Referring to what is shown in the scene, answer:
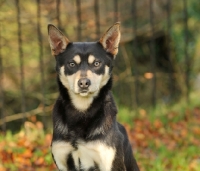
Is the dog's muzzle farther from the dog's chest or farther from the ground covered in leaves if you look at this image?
the ground covered in leaves

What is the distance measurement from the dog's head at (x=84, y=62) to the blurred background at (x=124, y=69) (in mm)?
1923

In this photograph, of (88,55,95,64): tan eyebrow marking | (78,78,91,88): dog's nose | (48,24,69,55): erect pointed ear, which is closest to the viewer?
(78,78,91,88): dog's nose

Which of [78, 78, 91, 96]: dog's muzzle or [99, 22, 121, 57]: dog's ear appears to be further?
[99, 22, 121, 57]: dog's ear

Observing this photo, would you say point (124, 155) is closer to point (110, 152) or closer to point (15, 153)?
point (110, 152)

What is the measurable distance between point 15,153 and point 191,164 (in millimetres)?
2259

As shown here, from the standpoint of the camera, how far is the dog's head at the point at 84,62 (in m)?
4.55

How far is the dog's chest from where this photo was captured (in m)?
4.50

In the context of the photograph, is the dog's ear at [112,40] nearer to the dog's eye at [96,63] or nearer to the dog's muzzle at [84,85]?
the dog's eye at [96,63]

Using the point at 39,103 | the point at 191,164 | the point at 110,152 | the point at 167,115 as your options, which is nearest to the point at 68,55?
the point at 110,152

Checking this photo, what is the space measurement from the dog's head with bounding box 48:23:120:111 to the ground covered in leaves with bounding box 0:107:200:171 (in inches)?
69.7

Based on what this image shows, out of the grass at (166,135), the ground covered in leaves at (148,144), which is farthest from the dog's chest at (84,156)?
the grass at (166,135)

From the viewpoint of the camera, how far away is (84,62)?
462 centimetres

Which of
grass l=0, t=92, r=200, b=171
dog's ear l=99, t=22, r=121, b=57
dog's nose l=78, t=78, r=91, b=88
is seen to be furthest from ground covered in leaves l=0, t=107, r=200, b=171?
dog's ear l=99, t=22, r=121, b=57

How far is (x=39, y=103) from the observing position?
9852mm
